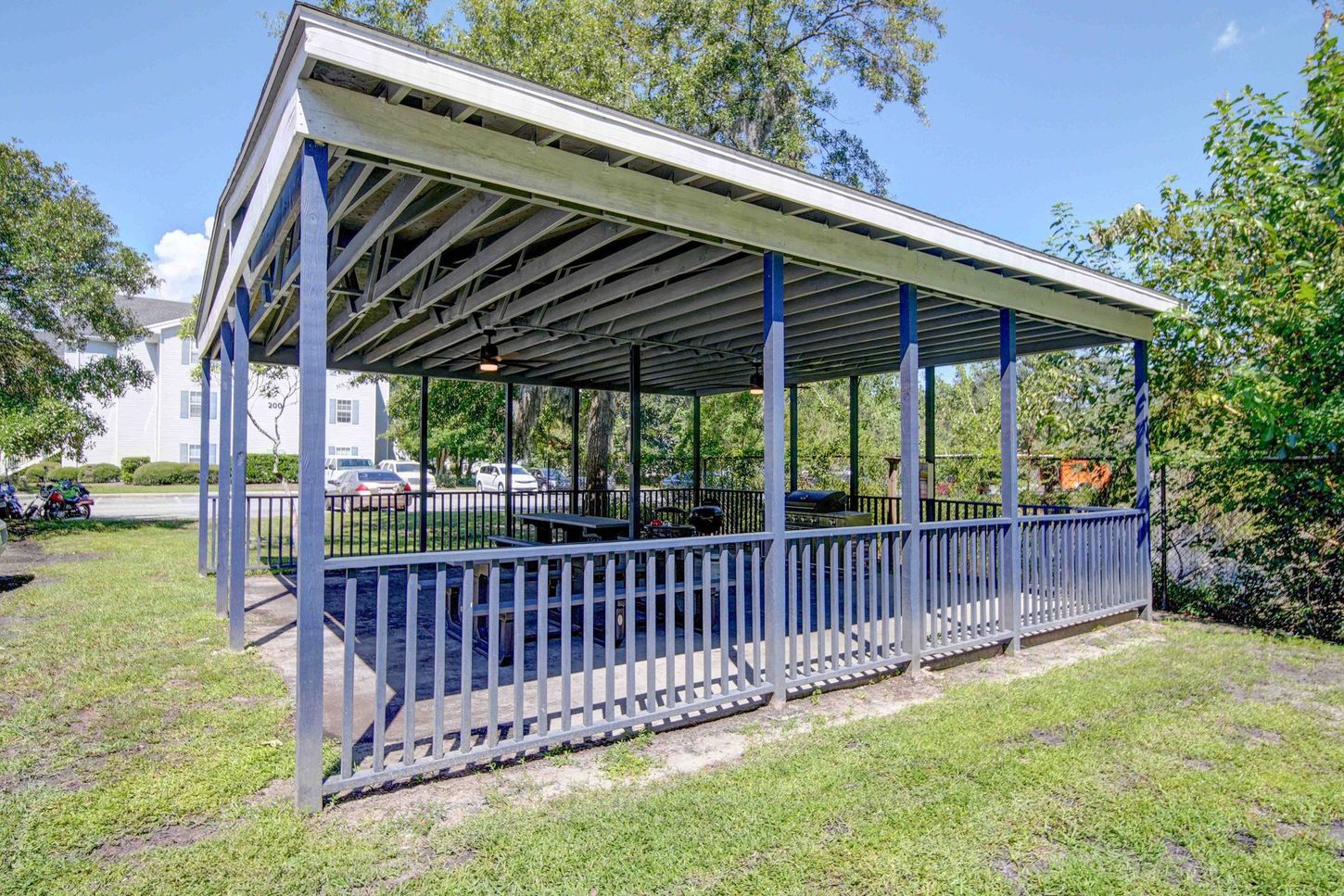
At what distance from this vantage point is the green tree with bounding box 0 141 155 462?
10258mm

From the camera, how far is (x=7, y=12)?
11.1m

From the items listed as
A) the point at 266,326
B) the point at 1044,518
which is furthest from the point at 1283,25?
the point at 266,326

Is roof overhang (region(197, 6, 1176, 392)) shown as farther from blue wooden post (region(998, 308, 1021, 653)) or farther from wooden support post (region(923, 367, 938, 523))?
wooden support post (region(923, 367, 938, 523))

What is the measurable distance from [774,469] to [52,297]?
497 inches

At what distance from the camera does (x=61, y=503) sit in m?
13.5

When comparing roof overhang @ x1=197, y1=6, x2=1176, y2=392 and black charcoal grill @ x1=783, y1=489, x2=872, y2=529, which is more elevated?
roof overhang @ x1=197, y1=6, x2=1176, y2=392

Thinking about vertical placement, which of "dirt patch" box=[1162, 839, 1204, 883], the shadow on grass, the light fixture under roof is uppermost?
the light fixture under roof

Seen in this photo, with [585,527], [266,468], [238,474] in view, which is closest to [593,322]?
[585,527]

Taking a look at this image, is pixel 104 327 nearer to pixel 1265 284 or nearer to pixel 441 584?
pixel 441 584

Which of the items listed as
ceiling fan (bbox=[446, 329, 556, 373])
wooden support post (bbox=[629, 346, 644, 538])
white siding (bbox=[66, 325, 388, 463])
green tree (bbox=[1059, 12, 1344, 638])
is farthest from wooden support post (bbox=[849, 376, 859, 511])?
white siding (bbox=[66, 325, 388, 463])

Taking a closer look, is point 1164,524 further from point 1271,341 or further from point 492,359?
point 492,359

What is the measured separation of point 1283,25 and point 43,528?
77.5 ft

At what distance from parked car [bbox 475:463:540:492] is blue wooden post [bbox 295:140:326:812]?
22.1 metres

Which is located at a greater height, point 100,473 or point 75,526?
point 100,473
